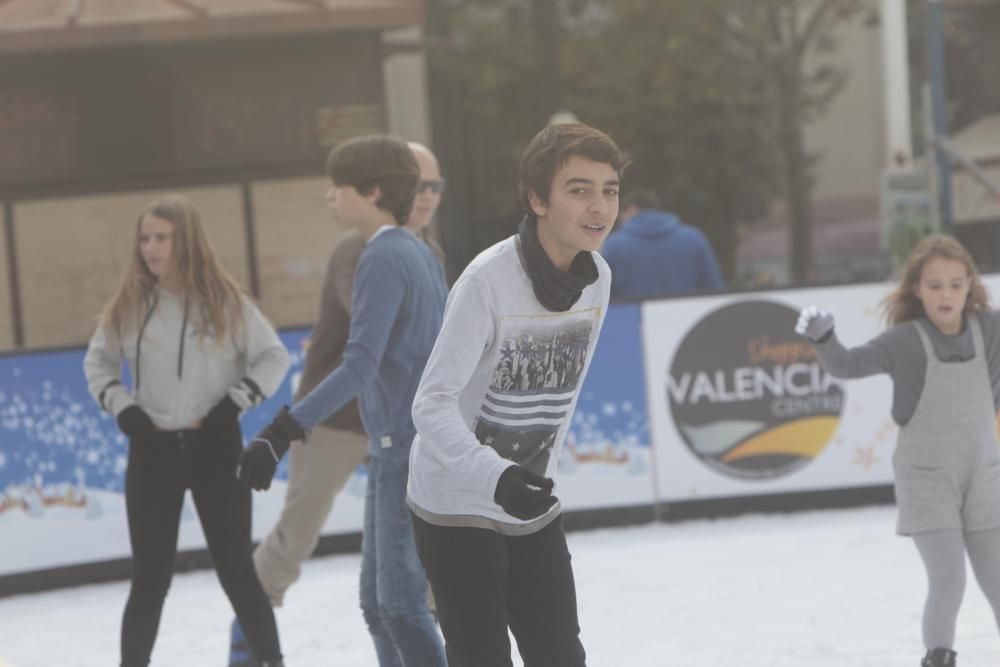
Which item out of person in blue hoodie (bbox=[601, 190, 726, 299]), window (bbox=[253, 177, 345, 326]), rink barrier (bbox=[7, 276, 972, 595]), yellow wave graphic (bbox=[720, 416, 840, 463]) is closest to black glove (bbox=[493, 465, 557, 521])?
rink barrier (bbox=[7, 276, 972, 595])

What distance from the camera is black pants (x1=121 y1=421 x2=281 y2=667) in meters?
4.56

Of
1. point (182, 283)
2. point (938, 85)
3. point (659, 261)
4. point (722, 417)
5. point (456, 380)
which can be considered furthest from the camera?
point (938, 85)

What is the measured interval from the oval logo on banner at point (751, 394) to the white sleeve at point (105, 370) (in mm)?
3881

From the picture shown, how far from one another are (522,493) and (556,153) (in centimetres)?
67

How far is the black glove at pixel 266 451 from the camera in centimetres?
357

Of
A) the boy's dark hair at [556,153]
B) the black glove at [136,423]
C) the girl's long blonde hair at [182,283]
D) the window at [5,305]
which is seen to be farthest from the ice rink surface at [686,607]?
the window at [5,305]

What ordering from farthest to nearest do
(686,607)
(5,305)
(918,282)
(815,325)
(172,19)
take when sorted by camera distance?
(5,305) → (172,19) → (686,607) → (918,282) → (815,325)

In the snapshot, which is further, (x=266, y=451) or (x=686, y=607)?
(x=686, y=607)

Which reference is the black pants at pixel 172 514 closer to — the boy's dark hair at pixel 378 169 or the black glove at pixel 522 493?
the boy's dark hair at pixel 378 169

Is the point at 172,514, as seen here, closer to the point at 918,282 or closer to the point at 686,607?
the point at 918,282

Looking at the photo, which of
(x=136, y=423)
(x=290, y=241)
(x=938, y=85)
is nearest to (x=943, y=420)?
(x=136, y=423)

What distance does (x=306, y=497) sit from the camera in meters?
5.21

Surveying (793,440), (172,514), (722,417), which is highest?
(172,514)

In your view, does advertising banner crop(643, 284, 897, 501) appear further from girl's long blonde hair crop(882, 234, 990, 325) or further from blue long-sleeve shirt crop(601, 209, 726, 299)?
girl's long blonde hair crop(882, 234, 990, 325)
